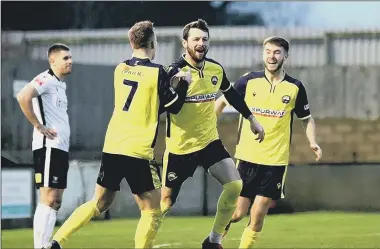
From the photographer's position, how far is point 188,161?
6.75 metres

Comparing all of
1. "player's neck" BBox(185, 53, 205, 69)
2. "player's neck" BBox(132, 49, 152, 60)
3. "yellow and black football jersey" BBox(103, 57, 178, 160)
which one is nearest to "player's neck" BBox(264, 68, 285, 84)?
"player's neck" BBox(185, 53, 205, 69)

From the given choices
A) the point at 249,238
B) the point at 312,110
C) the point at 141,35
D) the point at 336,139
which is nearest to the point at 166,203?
the point at 249,238

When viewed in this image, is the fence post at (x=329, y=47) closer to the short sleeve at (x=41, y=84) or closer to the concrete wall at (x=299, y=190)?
Result: the concrete wall at (x=299, y=190)

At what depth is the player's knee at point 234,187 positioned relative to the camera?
6648 millimetres

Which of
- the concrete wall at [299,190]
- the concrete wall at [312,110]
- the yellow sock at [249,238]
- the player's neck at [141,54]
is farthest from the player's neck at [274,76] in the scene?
the concrete wall at [312,110]

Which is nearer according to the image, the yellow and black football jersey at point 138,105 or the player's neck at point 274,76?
the yellow and black football jersey at point 138,105

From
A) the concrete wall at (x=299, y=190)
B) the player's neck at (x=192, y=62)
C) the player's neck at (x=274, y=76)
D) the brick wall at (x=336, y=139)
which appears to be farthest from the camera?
the brick wall at (x=336, y=139)

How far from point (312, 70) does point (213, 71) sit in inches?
199

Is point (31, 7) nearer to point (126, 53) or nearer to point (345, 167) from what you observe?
point (126, 53)

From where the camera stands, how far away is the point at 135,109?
235 inches

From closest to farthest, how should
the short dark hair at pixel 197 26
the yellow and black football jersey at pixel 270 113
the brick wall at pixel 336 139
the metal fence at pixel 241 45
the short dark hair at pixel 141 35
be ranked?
the short dark hair at pixel 141 35
the short dark hair at pixel 197 26
the yellow and black football jersey at pixel 270 113
the metal fence at pixel 241 45
the brick wall at pixel 336 139

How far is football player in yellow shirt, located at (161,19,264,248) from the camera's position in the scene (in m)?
6.58

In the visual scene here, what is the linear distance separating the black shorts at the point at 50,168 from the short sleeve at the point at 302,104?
1.74m

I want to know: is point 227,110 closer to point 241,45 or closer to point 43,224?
point 241,45
